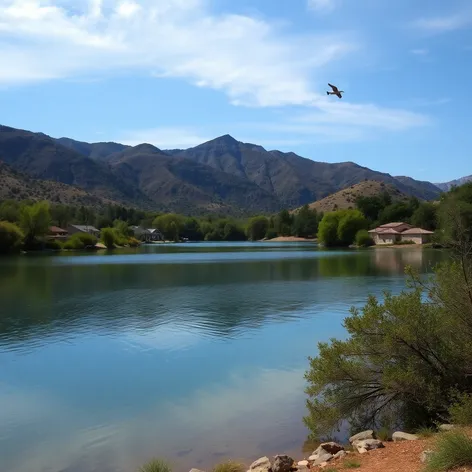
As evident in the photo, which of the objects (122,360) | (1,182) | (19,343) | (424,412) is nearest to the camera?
(424,412)

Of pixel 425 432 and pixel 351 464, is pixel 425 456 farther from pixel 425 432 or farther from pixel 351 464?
pixel 425 432

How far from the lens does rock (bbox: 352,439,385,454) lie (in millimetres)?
10119

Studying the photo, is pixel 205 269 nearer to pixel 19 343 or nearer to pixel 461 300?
pixel 19 343

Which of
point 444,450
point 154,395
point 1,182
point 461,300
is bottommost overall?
point 154,395

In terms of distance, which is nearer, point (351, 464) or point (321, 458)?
point (351, 464)

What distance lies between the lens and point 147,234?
18112cm

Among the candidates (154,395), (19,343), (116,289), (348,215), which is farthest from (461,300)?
(348,215)

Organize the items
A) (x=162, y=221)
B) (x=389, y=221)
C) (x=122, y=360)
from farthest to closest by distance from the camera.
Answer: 1. (x=162, y=221)
2. (x=389, y=221)
3. (x=122, y=360)

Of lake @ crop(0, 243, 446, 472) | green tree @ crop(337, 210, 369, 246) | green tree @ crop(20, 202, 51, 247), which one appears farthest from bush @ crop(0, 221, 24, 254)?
green tree @ crop(337, 210, 369, 246)

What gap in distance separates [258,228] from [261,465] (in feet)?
598

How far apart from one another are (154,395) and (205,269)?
4235 cm

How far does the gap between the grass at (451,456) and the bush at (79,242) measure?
112 metres

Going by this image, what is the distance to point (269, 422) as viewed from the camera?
42.2ft

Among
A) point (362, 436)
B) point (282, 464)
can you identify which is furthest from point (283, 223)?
point (282, 464)
